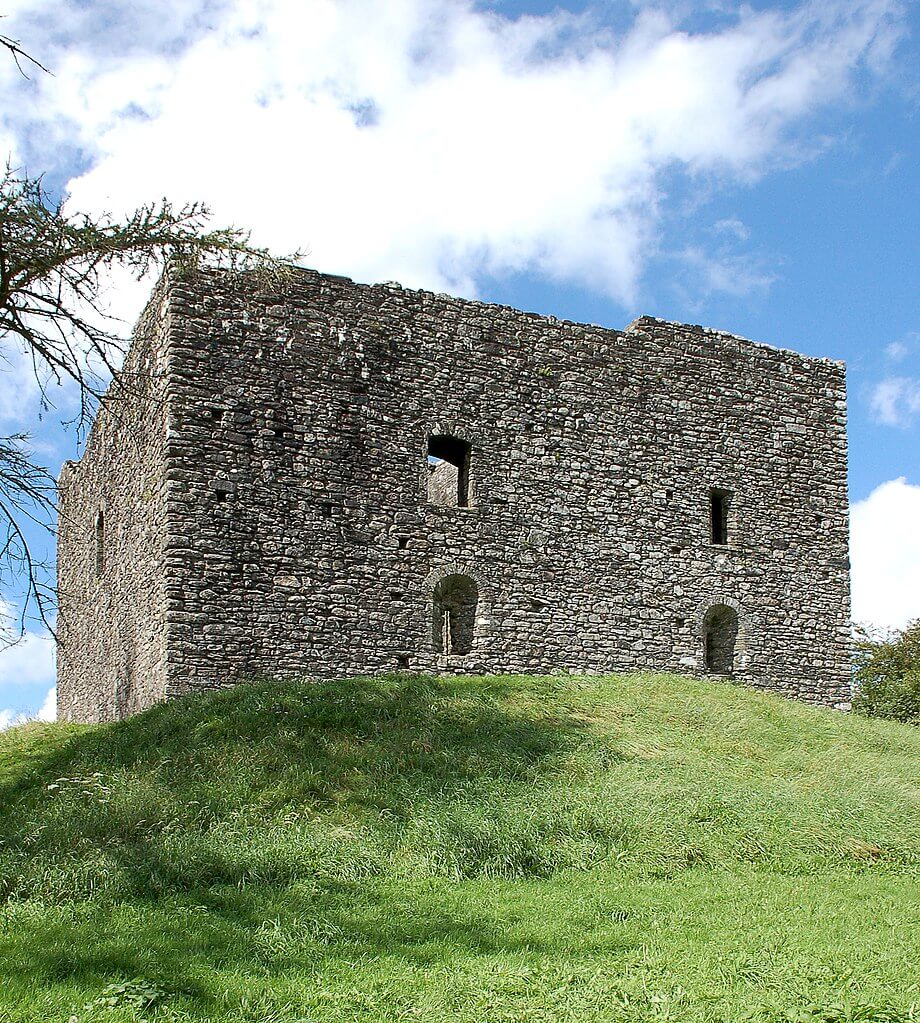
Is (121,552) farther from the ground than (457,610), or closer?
farther from the ground

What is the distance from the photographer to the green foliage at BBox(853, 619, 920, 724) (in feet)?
87.9

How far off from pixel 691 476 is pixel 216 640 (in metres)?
8.39

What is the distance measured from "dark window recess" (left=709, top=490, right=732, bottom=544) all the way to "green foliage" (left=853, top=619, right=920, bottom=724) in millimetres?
11714

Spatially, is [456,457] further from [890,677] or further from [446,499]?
[890,677]

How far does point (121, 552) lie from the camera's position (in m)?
16.2

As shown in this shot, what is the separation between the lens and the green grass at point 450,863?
585 centimetres

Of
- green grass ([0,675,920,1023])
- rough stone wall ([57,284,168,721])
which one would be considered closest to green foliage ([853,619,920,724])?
green grass ([0,675,920,1023])

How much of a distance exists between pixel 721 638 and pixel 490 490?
498 cm

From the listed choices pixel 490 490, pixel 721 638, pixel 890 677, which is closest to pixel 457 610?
pixel 490 490

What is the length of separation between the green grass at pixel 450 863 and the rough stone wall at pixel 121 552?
2.20 metres

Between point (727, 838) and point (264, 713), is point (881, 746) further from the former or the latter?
point (264, 713)

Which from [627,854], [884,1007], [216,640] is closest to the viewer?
[884,1007]

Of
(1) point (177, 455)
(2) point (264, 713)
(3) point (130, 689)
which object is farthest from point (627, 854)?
(3) point (130, 689)

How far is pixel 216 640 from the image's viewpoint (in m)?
13.4
